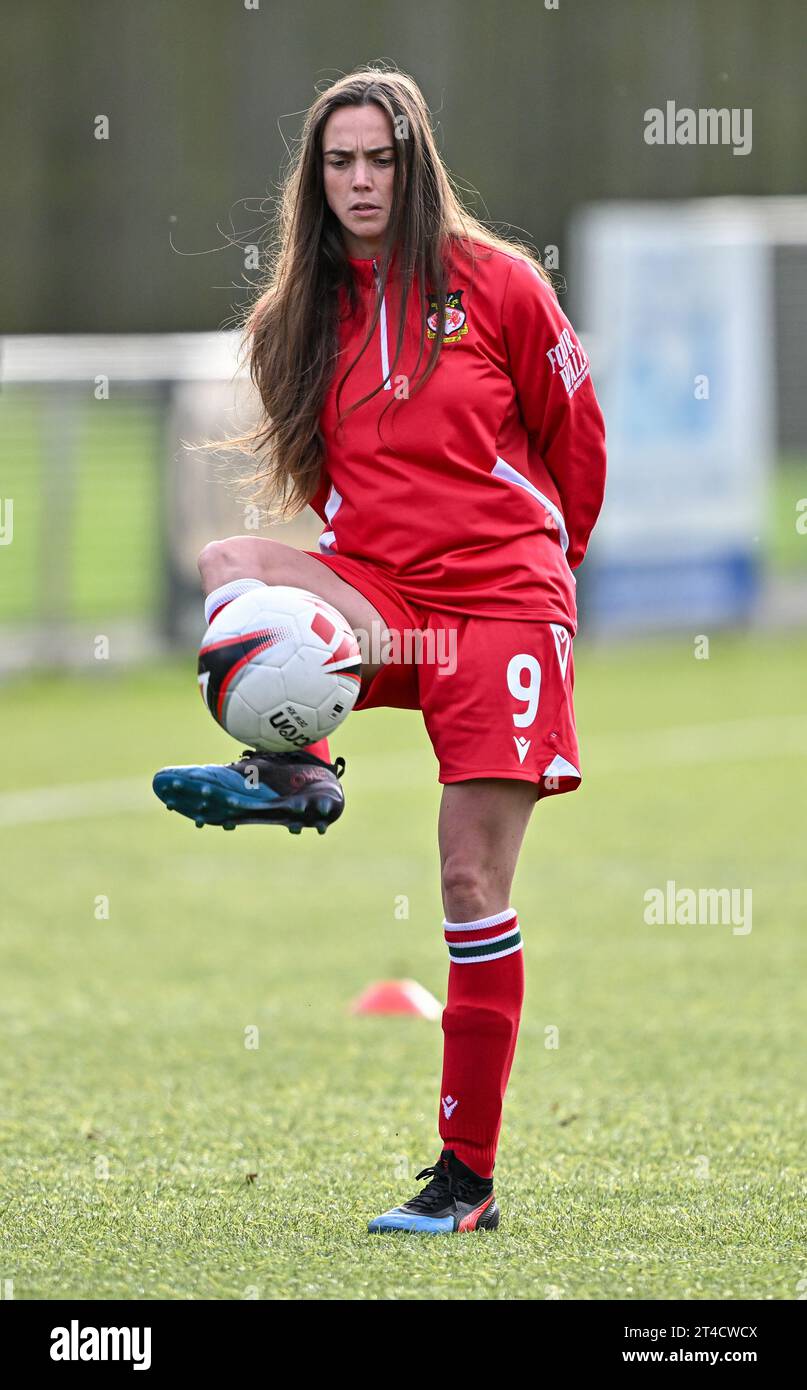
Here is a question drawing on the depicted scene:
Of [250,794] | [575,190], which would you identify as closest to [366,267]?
[250,794]

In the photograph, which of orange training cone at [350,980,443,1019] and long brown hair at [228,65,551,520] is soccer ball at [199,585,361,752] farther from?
orange training cone at [350,980,443,1019]

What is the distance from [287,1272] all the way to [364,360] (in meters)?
1.52

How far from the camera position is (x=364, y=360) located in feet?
11.3

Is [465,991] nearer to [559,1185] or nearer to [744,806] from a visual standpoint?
[559,1185]

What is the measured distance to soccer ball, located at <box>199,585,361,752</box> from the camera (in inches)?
126

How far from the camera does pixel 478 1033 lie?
3.39 meters

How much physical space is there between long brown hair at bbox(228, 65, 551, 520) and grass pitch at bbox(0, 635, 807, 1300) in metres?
1.33

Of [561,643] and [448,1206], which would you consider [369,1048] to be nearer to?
[448,1206]

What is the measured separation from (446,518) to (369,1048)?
6.67ft

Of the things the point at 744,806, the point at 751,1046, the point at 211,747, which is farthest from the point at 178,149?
the point at 751,1046

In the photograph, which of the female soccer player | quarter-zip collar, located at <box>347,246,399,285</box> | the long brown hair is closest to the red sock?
the female soccer player

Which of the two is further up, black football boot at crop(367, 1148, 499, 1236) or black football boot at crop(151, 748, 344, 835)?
black football boot at crop(151, 748, 344, 835)

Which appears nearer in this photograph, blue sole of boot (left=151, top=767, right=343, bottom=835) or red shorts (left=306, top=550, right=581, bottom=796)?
blue sole of boot (left=151, top=767, right=343, bottom=835)

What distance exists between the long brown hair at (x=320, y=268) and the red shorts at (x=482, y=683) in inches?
9.0
